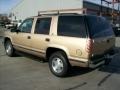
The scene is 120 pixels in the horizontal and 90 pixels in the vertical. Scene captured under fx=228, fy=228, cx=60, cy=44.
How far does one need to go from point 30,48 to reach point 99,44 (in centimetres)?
277

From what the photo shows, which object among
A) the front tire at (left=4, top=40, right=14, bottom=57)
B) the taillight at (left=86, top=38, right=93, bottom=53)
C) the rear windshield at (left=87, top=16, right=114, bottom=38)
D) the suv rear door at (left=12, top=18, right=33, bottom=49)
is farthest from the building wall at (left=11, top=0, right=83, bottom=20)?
the taillight at (left=86, top=38, right=93, bottom=53)

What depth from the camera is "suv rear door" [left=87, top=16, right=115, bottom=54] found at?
20.9 feet

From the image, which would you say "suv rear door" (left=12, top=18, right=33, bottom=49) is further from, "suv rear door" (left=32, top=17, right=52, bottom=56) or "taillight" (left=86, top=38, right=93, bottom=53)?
"taillight" (left=86, top=38, right=93, bottom=53)

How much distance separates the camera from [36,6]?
54500mm

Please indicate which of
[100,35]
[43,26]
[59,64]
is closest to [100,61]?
[100,35]

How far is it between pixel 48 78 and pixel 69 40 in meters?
1.36

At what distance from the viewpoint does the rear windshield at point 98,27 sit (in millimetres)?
6424

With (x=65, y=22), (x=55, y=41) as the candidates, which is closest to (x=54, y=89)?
(x=55, y=41)

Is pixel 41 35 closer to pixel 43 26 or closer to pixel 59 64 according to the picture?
pixel 43 26

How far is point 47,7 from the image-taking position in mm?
51594

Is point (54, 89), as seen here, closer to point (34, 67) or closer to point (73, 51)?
point (73, 51)

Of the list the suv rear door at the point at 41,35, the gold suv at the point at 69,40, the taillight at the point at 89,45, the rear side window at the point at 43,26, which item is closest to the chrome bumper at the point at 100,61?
the gold suv at the point at 69,40

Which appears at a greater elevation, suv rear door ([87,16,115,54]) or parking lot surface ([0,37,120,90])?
suv rear door ([87,16,115,54])

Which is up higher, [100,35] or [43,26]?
[43,26]
